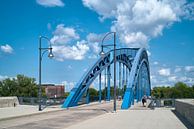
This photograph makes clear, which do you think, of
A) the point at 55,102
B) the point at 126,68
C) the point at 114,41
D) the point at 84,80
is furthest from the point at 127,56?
the point at 114,41

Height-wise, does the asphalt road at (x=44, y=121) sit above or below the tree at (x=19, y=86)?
below

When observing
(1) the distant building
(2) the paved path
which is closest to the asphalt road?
(2) the paved path

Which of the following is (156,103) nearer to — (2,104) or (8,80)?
(2,104)

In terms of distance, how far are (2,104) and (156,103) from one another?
16.3 metres

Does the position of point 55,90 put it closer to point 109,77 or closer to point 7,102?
point 109,77

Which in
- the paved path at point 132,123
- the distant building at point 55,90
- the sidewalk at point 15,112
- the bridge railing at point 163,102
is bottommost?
the paved path at point 132,123

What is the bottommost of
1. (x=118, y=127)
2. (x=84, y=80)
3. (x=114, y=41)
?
(x=118, y=127)

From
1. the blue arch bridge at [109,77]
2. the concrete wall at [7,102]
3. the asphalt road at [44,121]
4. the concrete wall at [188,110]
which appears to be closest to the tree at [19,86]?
the blue arch bridge at [109,77]

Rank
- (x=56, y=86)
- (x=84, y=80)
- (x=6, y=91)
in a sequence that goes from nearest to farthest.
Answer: (x=84, y=80) < (x=6, y=91) < (x=56, y=86)

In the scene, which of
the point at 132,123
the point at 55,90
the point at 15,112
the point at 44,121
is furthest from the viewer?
the point at 55,90

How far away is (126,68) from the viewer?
221 feet

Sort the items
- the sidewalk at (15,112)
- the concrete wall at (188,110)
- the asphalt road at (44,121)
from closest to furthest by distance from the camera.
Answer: the asphalt road at (44,121) < the concrete wall at (188,110) < the sidewalk at (15,112)

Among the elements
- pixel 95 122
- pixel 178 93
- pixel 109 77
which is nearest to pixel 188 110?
pixel 95 122

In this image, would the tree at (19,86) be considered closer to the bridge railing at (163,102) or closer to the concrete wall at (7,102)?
the concrete wall at (7,102)
